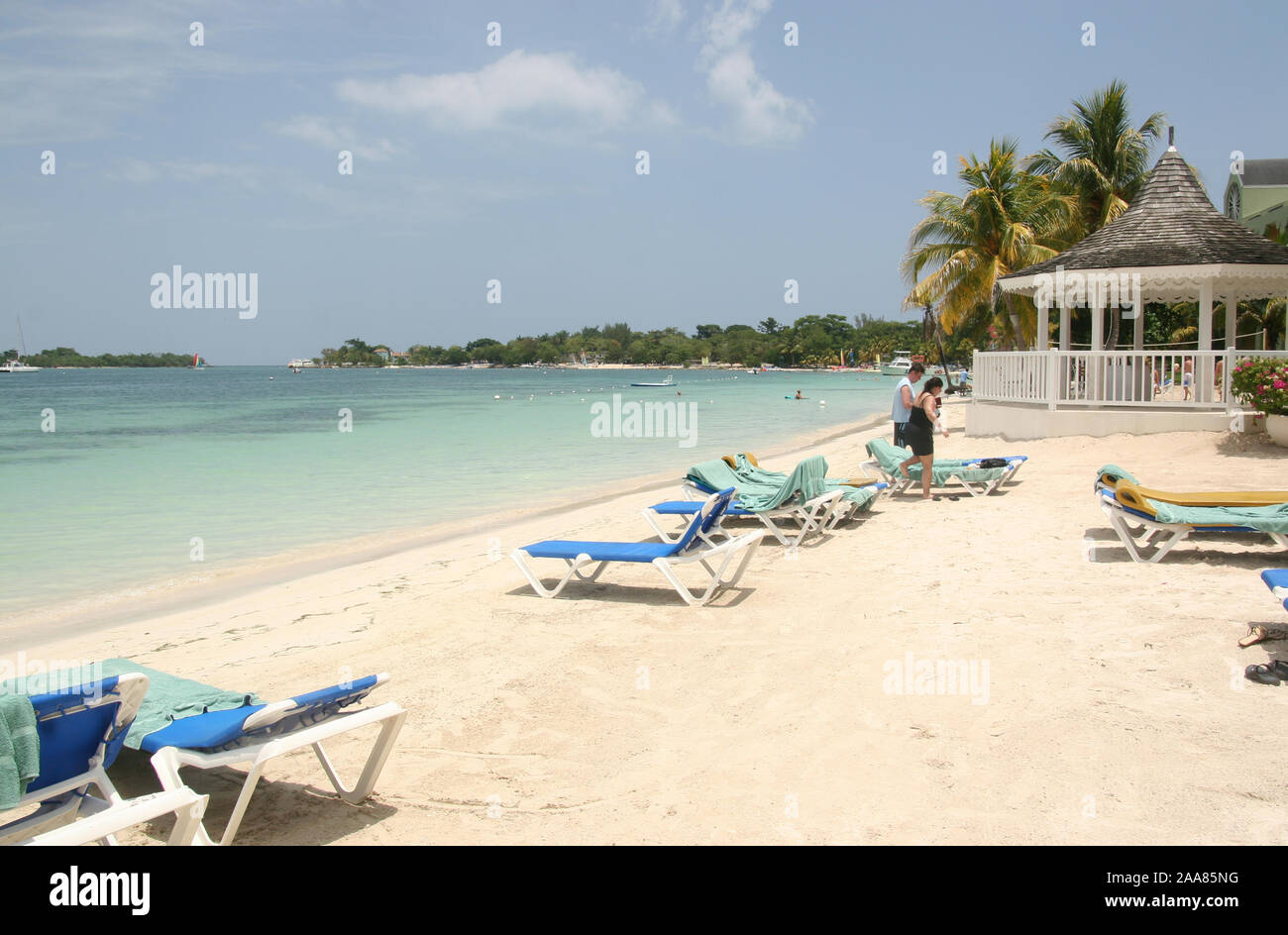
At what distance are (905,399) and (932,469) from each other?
1.00m

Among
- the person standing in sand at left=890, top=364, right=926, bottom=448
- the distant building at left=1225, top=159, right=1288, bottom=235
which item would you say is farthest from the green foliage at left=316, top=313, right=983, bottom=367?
the person standing in sand at left=890, top=364, right=926, bottom=448

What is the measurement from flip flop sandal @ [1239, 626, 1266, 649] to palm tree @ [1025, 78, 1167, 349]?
25.3 meters

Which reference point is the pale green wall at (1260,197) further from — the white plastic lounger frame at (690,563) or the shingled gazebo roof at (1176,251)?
the white plastic lounger frame at (690,563)

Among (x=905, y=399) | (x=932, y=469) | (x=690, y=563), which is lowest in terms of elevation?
(x=690, y=563)

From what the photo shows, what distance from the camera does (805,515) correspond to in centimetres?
901

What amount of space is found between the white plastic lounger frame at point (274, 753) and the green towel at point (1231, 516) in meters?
6.39

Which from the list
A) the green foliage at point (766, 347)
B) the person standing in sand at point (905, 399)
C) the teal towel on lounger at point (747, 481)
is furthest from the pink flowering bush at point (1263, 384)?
the green foliage at point (766, 347)

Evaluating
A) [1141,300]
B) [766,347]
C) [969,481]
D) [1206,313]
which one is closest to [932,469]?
[969,481]

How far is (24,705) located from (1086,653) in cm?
526

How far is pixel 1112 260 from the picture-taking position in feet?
54.9

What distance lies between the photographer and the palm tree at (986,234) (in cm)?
2480

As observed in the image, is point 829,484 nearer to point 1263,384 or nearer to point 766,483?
point 766,483
